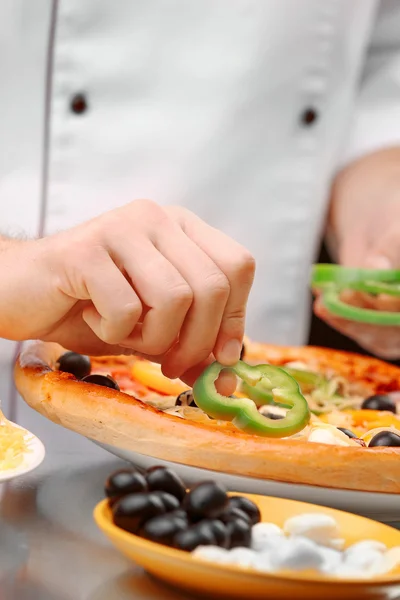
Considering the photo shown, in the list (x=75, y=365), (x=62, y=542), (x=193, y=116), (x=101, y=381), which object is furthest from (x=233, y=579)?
(x=193, y=116)

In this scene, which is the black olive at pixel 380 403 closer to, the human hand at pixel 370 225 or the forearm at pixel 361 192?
the human hand at pixel 370 225

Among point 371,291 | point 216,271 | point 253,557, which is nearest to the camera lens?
point 253,557

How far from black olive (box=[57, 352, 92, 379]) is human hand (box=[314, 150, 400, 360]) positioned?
0.57m

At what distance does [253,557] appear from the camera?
703 millimetres

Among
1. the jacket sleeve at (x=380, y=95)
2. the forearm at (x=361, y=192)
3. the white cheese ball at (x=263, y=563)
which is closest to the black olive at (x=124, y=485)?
the white cheese ball at (x=263, y=563)

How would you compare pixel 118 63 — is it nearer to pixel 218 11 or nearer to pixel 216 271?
pixel 218 11

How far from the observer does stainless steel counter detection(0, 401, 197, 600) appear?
0.78 meters

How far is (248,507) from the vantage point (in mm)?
779

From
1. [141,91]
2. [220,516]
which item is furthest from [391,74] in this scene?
[220,516]

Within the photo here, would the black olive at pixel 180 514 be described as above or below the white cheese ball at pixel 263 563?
above

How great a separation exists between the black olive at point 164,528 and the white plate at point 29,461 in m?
0.18

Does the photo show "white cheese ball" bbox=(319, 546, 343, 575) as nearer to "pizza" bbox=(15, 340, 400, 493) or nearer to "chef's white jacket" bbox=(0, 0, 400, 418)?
"pizza" bbox=(15, 340, 400, 493)

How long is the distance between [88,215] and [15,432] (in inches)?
34.9

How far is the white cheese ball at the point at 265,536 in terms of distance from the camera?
737 mm
